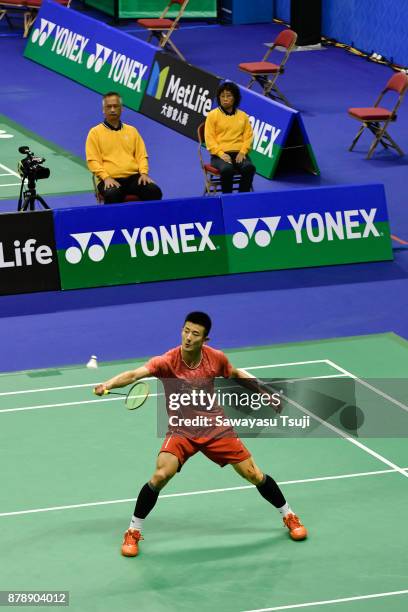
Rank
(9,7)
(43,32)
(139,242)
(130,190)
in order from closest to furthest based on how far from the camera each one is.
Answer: (139,242), (130,190), (43,32), (9,7)

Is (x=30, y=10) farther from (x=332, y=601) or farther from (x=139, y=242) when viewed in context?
(x=332, y=601)

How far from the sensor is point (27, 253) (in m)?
14.3

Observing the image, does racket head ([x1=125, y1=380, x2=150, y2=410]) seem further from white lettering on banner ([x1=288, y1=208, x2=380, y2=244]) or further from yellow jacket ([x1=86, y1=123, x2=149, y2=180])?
yellow jacket ([x1=86, y1=123, x2=149, y2=180])

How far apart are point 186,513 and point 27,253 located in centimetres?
521

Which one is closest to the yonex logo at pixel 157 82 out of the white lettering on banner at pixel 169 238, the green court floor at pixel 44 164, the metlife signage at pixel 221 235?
the green court floor at pixel 44 164

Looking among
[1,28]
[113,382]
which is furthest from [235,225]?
[1,28]

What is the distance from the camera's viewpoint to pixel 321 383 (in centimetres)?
1205

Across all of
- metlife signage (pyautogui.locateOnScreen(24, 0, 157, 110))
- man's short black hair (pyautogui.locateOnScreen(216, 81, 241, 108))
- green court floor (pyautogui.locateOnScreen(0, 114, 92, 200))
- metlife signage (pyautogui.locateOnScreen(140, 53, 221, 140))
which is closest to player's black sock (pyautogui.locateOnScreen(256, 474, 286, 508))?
man's short black hair (pyautogui.locateOnScreen(216, 81, 241, 108))

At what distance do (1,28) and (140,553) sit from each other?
66.7 ft

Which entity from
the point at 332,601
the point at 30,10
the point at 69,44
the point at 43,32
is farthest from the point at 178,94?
the point at 332,601

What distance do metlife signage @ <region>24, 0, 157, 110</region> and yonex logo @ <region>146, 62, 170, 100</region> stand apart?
152mm

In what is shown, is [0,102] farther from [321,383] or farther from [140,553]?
[140,553]

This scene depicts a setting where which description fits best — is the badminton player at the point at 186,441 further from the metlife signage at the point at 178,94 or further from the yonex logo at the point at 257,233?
the metlife signage at the point at 178,94

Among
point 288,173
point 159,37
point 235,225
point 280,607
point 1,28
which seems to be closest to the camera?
point 280,607
